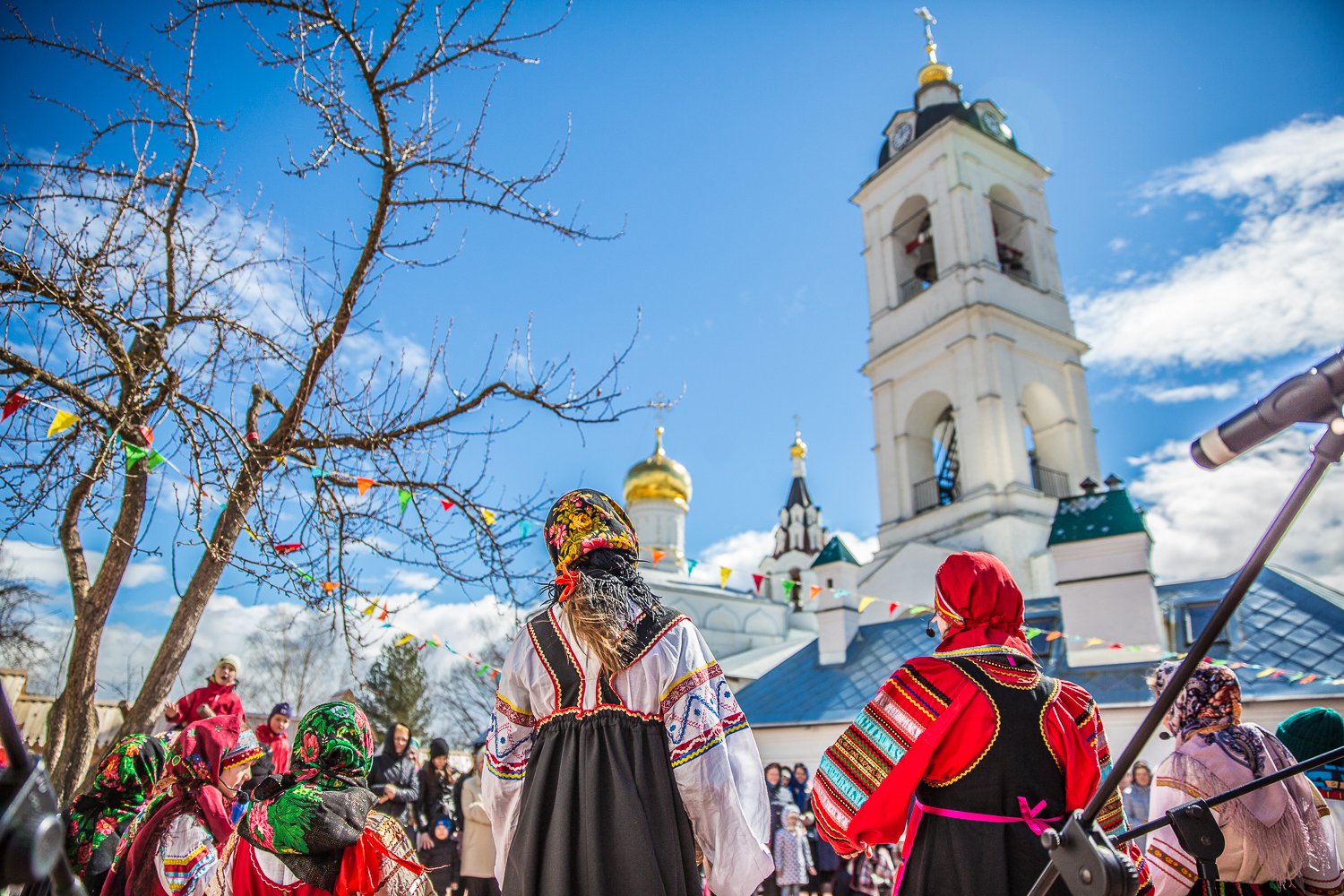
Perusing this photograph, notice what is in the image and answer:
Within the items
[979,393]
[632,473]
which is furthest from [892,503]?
[632,473]

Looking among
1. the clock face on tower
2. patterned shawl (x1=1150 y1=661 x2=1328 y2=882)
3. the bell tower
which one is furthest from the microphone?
the clock face on tower

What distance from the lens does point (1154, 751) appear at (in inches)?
404

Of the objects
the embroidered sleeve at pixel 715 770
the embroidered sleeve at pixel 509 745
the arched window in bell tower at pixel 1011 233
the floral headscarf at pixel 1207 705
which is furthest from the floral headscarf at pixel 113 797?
the arched window in bell tower at pixel 1011 233

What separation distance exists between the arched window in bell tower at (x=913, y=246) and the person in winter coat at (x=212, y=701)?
23.4 m

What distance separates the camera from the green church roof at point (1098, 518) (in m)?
12.7

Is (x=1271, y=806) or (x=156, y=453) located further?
(x=156, y=453)

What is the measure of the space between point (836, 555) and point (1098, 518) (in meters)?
6.35

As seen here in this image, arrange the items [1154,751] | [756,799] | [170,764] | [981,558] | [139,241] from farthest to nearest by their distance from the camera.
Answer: [1154,751] → [139,241] → [170,764] → [981,558] → [756,799]

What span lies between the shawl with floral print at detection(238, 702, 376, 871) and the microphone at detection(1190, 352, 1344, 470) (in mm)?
2882

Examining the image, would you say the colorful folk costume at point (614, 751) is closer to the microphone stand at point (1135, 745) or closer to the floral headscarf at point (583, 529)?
the floral headscarf at point (583, 529)

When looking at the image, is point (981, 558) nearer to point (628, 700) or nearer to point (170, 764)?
point (628, 700)

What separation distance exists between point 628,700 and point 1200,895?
248 centimetres

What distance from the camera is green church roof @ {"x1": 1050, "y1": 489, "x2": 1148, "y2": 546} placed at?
12.7 m

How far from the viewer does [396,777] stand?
7.14 m
